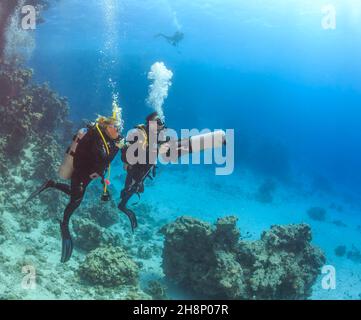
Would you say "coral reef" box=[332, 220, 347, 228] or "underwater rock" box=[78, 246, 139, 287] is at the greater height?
"coral reef" box=[332, 220, 347, 228]

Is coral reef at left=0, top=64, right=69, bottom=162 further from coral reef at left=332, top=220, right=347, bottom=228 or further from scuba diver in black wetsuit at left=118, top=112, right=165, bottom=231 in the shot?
coral reef at left=332, top=220, right=347, bottom=228

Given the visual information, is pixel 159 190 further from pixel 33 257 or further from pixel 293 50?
pixel 293 50

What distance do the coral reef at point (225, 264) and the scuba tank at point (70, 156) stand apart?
5.03 m

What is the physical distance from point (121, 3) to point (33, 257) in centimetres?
3496

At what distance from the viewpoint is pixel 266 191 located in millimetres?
30031

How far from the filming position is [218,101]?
89500 millimetres

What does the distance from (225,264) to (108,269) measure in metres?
3.32

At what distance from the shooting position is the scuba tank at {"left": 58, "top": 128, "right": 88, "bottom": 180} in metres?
6.67

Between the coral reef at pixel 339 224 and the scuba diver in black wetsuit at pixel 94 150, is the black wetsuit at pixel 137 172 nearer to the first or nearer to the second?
the scuba diver in black wetsuit at pixel 94 150

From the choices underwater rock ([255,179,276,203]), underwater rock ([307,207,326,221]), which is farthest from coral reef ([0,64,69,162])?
underwater rock ([307,207,326,221])

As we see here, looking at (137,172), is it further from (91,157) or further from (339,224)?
(339,224)

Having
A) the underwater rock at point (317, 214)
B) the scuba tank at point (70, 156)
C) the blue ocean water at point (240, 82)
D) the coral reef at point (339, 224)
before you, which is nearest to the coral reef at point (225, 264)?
the scuba tank at point (70, 156)

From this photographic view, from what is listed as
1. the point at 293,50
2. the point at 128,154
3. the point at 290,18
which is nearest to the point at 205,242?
the point at 128,154

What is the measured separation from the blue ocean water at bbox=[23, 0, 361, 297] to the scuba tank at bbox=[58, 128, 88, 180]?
1443 cm
